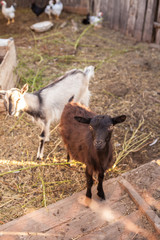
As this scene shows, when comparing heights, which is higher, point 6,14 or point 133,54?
point 6,14

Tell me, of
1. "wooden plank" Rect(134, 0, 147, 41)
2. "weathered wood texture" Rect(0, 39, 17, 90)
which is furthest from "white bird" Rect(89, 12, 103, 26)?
"weathered wood texture" Rect(0, 39, 17, 90)

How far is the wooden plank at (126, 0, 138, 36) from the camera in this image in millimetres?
8534

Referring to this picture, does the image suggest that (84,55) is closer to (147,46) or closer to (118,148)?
(147,46)

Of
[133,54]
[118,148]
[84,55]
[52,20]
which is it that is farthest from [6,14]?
[118,148]

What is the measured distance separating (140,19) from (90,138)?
6.60 meters

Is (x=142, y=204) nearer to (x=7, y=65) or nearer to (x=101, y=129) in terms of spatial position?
(x=101, y=129)

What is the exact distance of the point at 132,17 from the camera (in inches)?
347

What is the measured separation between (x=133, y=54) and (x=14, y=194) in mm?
6037

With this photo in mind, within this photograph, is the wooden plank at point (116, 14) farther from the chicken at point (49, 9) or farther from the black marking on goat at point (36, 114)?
the black marking on goat at point (36, 114)

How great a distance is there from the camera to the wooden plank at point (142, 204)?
316 cm

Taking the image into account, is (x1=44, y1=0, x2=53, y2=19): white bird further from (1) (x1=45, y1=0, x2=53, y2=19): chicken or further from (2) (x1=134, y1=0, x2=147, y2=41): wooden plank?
(2) (x1=134, y1=0, x2=147, y2=41): wooden plank

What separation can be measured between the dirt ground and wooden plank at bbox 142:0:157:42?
331 millimetres

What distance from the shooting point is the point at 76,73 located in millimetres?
5207

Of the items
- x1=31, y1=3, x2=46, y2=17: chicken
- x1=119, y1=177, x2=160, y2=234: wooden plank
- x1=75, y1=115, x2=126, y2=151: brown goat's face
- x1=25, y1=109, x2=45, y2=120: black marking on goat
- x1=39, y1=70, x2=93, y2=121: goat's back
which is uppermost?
x1=31, y1=3, x2=46, y2=17: chicken
